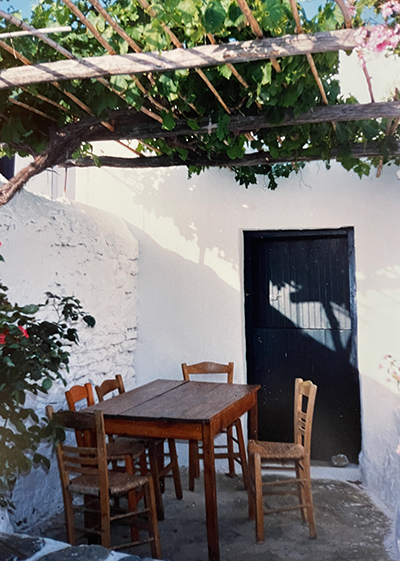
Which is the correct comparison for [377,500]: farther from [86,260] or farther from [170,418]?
[86,260]

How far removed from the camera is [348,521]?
135 inches

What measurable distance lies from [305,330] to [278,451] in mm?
1499

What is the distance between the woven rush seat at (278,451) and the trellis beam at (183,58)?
2271 millimetres

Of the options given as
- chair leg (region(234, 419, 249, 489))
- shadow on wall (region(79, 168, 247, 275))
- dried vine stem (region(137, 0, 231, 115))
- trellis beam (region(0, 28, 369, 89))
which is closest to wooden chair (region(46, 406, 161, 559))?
chair leg (region(234, 419, 249, 489))

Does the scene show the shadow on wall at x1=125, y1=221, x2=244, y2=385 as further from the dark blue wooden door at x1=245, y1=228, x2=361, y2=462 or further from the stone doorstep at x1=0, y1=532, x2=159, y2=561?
the stone doorstep at x1=0, y1=532, x2=159, y2=561

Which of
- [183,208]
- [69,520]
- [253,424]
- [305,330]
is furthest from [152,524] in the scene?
[183,208]

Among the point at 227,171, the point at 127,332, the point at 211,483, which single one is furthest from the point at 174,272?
the point at 211,483

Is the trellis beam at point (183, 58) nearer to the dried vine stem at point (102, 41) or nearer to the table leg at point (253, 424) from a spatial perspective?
the dried vine stem at point (102, 41)

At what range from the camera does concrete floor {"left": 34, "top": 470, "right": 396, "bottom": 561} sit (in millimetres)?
3000

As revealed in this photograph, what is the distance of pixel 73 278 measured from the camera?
3889mm

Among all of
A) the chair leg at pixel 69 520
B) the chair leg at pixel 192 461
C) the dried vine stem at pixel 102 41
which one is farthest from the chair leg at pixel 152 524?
the dried vine stem at pixel 102 41

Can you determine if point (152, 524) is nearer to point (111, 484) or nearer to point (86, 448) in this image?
point (111, 484)

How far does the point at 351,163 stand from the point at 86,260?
2.09m

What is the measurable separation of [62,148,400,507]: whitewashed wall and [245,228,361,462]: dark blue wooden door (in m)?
0.15
